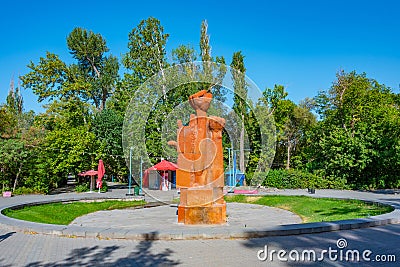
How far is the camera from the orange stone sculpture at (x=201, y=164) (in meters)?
12.9

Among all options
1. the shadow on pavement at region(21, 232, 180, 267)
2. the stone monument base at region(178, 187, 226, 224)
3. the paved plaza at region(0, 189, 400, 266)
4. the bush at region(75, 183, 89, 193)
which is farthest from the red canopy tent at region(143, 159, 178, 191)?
the shadow on pavement at region(21, 232, 180, 267)

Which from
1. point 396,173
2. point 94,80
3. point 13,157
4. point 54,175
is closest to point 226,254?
point 13,157

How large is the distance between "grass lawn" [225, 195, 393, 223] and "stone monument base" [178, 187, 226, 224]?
462cm

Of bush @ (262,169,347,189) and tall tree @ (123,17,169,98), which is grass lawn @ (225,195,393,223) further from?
tall tree @ (123,17,169,98)

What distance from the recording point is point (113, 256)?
777cm

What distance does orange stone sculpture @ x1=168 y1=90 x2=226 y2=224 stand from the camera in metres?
12.9

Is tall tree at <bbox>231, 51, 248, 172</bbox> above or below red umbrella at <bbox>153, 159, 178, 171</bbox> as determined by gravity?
above

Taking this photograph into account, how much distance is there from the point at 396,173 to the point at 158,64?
24556 millimetres

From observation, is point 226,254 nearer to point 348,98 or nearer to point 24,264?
point 24,264

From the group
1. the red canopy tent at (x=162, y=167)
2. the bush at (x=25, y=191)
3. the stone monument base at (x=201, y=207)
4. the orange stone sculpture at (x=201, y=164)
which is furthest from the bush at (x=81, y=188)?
the stone monument base at (x=201, y=207)

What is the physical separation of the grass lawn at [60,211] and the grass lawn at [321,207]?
8149 millimetres

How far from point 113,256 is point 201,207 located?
5.37m

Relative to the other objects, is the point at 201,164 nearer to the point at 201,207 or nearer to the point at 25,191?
the point at 201,207

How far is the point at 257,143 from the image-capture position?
40.6 meters
